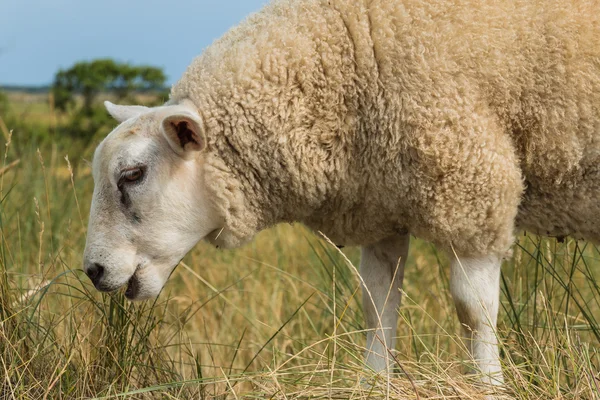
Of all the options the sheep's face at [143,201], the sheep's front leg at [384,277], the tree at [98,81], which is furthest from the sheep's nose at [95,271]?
the tree at [98,81]

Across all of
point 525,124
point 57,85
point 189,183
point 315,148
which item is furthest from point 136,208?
point 57,85

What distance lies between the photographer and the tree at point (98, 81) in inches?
372

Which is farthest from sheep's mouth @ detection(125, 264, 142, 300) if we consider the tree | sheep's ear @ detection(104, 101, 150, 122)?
the tree

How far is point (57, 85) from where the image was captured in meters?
10.4

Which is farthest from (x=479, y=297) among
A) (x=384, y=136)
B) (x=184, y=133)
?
(x=184, y=133)

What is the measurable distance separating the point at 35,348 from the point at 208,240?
2.72ft

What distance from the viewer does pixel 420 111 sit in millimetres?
3010

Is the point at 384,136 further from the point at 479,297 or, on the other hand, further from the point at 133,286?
the point at 133,286

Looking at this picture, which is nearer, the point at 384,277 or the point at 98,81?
the point at 384,277

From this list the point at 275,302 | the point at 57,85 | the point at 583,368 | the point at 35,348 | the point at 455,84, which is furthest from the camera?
the point at 57,85

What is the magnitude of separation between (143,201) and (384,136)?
37.3 inches

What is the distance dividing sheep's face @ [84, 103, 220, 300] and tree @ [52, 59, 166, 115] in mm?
6410

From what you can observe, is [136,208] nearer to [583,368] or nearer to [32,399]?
[32,399]

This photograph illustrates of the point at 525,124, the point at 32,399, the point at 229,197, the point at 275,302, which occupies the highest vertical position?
the point at 525,124
